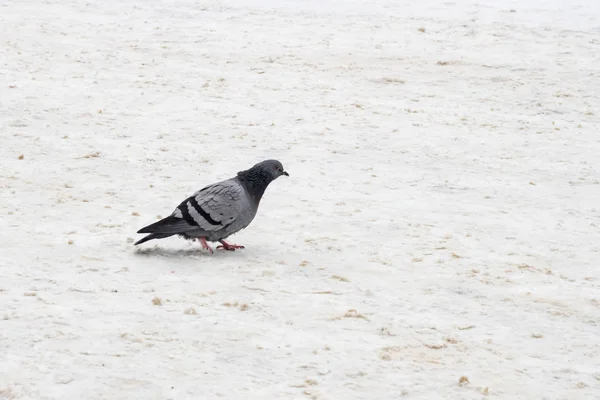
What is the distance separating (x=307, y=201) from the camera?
7.84m

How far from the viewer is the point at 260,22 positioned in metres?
15.1

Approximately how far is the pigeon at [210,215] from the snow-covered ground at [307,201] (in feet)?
0.65

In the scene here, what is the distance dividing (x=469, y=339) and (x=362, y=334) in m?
0.63

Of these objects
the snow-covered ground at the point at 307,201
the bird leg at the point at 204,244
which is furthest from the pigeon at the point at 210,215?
the snow-covered ground at the point at 307,201

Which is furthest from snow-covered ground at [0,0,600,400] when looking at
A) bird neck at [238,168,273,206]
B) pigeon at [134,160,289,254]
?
bird neck at [238,168,273,206]

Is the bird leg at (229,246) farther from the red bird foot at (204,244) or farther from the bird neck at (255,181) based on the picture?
the bird neck at (255,181)

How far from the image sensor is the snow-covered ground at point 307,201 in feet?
14.8

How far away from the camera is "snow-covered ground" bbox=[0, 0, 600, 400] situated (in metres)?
4.51

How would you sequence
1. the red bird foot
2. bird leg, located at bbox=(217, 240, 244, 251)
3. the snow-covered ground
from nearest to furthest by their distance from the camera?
the snow-covered ground → the red bird foot → bird leg, located at bbox=(217, 240, 244, 251)

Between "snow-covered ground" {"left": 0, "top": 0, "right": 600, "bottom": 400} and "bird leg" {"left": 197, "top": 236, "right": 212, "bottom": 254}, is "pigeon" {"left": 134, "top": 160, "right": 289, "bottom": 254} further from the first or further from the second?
"snow-covered ground" {"left": 0, "top": 0, "right": 600, "bottom": 400}

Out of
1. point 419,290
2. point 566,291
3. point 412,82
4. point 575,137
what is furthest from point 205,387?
point 412,82

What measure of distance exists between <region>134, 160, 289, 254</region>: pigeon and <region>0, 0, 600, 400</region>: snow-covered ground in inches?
7.8

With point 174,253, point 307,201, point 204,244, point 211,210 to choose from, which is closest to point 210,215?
point 211,210

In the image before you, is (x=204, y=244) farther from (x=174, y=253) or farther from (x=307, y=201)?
(x=307, y=201)
